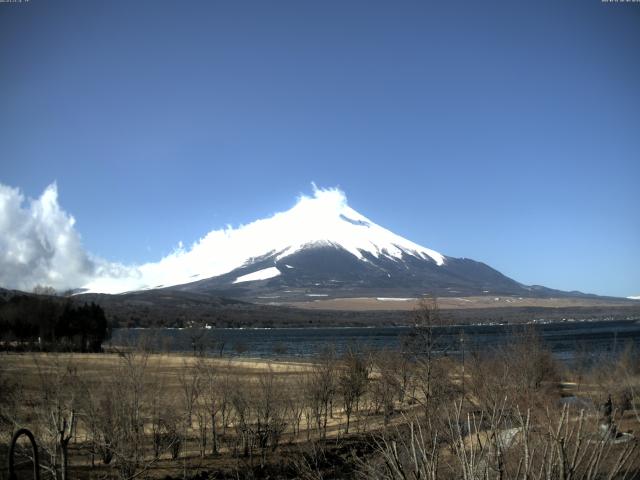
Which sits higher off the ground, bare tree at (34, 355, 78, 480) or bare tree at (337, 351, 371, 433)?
bare tree at (34, 355, 78, 480)

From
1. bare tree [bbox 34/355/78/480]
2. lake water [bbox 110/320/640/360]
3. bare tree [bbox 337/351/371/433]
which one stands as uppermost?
bare tree [bbox 34/355/78/480]

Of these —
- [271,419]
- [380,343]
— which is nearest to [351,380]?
[271,419]

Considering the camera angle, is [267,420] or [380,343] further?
[380,343]

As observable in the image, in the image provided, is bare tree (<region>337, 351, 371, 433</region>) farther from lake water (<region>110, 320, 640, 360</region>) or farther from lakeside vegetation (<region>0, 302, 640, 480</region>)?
lake water (<region>110, 320, 640, 360</region>)

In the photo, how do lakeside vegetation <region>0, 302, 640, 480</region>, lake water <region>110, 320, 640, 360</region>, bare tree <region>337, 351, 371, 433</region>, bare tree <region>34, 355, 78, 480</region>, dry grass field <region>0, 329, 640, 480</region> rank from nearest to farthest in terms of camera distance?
bare tree <region>34, 355, 78, 480</region>
dry grass field <region>0, 329, 640, 480</region>
lakeside vegetation <region>0, 302, 640, 480</region>
bare tree <region>337, 351, 371, 433</region>
lake water <region>110, 320, 640, 360</region>

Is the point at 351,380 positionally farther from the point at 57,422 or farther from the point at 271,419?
the point at 57,422

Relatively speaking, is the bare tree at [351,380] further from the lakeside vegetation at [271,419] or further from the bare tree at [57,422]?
the bare tree at [57,422]

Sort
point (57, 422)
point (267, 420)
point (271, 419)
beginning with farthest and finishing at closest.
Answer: point (271, 419) → point (267, 420) → point (57, 422)

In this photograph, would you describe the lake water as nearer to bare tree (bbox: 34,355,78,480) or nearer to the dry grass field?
the dry grass field

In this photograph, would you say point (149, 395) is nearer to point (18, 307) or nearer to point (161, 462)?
point (161, 462)

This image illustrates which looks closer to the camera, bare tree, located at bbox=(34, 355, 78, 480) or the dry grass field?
bare tree, located at bbox=(34, 355, 78, 480)

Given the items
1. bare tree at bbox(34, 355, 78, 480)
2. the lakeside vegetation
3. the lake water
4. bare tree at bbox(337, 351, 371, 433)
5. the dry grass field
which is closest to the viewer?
bare tree at bbox(34, 355, 78, 480)

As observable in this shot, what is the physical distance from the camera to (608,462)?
19.7 meters

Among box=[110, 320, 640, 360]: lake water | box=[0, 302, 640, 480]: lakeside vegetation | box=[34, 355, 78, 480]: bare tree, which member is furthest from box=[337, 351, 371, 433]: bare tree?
box=[34, 355, 78, 480]: bare tree
